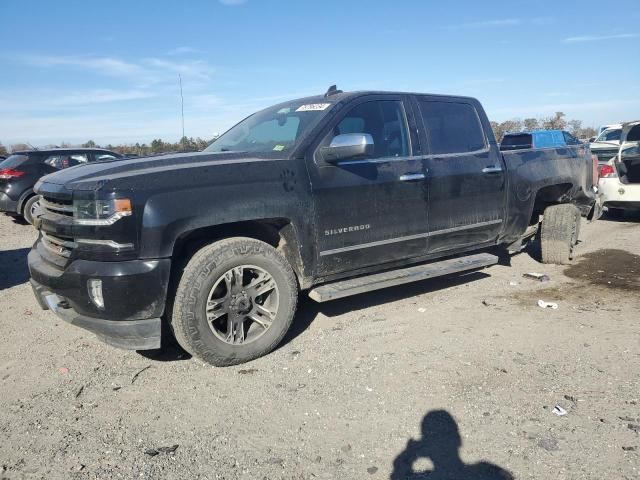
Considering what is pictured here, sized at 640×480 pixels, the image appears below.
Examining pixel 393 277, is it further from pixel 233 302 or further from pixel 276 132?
pixel 276 132

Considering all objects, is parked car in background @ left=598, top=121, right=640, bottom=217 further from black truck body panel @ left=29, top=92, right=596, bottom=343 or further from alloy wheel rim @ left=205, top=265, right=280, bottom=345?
alloy wheel rim @ left=205, top=265, right=280, bottom=345

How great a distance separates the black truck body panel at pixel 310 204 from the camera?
10.4ft

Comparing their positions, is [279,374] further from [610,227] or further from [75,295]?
[610,227]

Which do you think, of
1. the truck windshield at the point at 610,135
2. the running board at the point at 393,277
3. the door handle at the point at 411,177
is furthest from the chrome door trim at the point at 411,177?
the truck windshield at the point at 610,135

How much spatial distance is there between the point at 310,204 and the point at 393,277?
1048 millimetres

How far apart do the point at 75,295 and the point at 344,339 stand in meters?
2.02

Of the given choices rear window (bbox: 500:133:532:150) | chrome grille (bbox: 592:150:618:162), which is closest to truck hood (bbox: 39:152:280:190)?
chrome grille (bbox: 592:150:618:162)

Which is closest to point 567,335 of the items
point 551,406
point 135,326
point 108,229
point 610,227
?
point 551,406

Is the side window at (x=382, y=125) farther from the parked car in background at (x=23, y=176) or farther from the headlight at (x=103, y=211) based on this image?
the parked car in background at (x=23, y=176)

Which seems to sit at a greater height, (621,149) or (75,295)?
(621,149)

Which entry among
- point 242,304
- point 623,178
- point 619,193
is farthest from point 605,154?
point 242,304

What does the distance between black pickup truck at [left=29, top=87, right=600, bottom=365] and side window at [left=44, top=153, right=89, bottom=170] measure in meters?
6.68

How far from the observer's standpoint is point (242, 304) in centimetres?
356

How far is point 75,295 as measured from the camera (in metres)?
3.23
